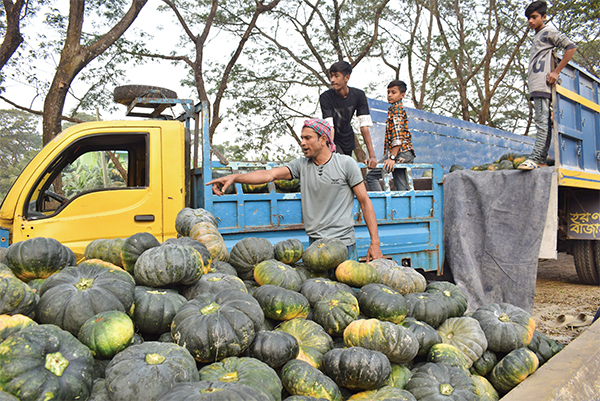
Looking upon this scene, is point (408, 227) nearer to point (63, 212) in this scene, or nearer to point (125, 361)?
point (63, 212)

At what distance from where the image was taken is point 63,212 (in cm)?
451

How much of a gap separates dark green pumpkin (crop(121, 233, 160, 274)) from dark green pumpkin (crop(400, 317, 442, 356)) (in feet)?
6.18

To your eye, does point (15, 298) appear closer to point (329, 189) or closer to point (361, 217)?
point (329, 189)

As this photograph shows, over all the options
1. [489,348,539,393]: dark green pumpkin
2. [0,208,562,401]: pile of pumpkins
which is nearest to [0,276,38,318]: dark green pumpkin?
[0,208,562,401]: pile of pumpkins

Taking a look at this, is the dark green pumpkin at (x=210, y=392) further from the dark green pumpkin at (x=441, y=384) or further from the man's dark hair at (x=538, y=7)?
the man's dark hair at (x=538, y=7)

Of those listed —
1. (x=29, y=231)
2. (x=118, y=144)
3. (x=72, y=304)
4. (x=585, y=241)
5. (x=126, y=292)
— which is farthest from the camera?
(x=585, y=241)

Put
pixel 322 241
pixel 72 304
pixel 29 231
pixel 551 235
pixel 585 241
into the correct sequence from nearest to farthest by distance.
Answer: pixel 72 304, pixel 322 241, pixel 29 231, pixel 551 235, pixel 585 241

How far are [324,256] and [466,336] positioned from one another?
123 centimetres

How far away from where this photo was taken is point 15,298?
219 centimetres

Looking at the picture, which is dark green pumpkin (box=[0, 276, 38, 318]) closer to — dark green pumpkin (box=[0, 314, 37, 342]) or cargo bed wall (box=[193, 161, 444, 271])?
dark green pumpkin (box=[0, 314, 37, 342])

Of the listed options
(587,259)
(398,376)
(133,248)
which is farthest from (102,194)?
(587,259)

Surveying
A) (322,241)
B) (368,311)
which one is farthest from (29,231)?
(368,311)

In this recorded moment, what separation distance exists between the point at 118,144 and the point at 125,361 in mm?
3843

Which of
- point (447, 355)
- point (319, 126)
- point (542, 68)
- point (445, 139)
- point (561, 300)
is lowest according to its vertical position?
point (561, 300)
